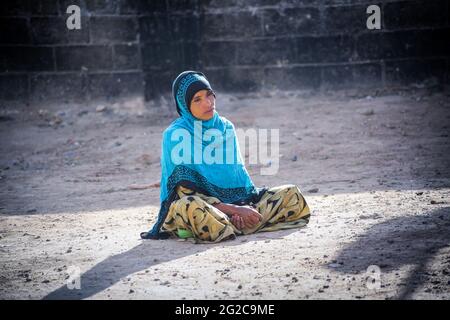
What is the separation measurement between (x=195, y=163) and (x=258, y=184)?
1.96m

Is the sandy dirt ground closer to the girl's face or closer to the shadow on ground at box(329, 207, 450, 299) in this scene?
the shadow on ground at box(329, 207, 450, 299)

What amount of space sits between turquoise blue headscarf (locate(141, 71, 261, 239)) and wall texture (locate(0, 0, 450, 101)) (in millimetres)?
4998

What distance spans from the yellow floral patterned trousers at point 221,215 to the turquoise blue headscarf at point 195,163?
0.09m

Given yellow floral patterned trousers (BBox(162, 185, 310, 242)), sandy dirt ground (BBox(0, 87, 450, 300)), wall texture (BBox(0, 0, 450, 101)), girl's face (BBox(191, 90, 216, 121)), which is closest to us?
sandy dirt ground (BBox(0, 87, 450, 300))

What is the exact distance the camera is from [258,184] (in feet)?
20.9

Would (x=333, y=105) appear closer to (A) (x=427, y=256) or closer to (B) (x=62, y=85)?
(B) (x=62, y=85)

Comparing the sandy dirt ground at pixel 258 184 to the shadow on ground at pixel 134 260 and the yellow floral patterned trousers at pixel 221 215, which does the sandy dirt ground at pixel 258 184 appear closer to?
the shadow on ground at pixel 134 260

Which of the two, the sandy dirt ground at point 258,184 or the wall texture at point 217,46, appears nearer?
the sandy dirt ground at point 258,184

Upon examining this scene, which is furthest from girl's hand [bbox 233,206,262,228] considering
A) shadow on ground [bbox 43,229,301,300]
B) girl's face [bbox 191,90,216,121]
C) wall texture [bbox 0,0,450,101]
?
wall texture [bbox 0,0,450,101]

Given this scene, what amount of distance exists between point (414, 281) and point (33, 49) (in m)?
8.06

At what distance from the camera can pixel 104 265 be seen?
3.99 metres

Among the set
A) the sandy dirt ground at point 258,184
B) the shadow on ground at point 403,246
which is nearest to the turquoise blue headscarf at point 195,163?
the sandy dirt ground at point 258,184

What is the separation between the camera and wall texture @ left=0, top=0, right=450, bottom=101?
942 cm

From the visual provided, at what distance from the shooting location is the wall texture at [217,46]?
9422 mm
